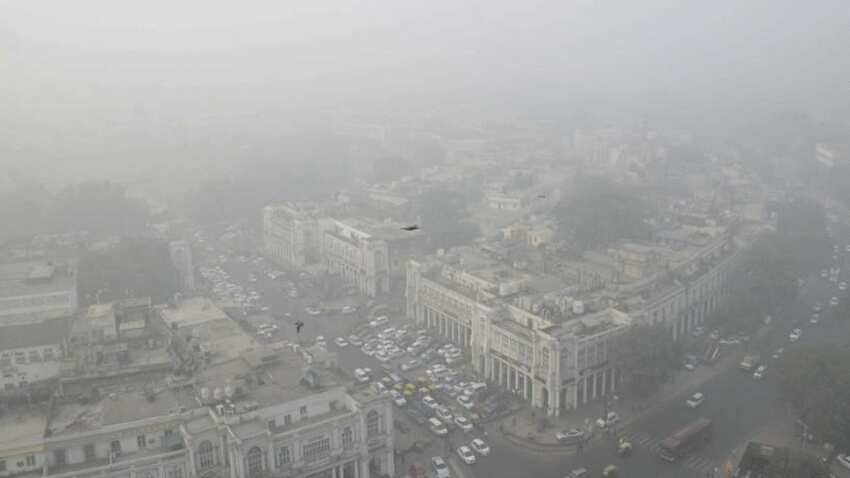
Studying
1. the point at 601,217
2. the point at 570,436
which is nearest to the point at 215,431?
the point at 570,436

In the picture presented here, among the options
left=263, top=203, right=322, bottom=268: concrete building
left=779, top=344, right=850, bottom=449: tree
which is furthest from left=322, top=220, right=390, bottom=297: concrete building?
left=779, top=344, right=850, bottom=449: tree

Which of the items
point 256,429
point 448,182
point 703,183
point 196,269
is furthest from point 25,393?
point 703,183

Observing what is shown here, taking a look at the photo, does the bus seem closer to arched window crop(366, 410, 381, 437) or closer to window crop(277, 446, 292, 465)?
arched window crop(366, 410, 381, 437)

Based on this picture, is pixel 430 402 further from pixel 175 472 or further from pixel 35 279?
pixel 35 279

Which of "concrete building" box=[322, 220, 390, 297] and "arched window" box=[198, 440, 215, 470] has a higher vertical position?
"arched window" box=[198, 440, 215, 470]

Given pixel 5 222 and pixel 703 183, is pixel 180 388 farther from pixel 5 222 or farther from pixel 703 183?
pixel 703 183

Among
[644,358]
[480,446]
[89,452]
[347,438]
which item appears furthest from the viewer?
[644,358]
